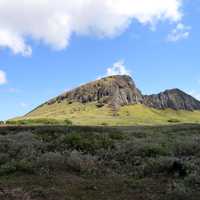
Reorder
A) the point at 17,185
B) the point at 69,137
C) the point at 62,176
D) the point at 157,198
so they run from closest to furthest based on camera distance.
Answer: the point at 157,198
the point at 17,185
the point at 62,176
the point at 69,137

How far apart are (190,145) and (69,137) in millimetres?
6105

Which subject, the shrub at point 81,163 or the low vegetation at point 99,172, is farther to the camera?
the shrub at point 81,163

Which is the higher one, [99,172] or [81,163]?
[81,163]

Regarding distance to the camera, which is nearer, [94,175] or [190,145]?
[94,175]

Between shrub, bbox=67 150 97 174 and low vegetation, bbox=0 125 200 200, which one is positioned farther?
shrub, bbox=67 150 97 174

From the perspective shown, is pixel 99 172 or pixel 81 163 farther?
pixel 81 163

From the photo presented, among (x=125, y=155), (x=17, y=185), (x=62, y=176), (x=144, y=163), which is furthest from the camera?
(x=125, y=155)

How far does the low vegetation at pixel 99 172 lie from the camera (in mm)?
12133

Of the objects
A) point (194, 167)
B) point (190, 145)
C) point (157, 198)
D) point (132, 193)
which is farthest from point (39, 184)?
point (190, 145)

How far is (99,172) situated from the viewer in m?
15.1

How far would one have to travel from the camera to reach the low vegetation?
1213 cm

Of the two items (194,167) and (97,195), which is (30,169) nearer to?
(97,195)

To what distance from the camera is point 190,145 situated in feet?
64.1

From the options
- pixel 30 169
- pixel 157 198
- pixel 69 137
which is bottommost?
pixel 157 198
